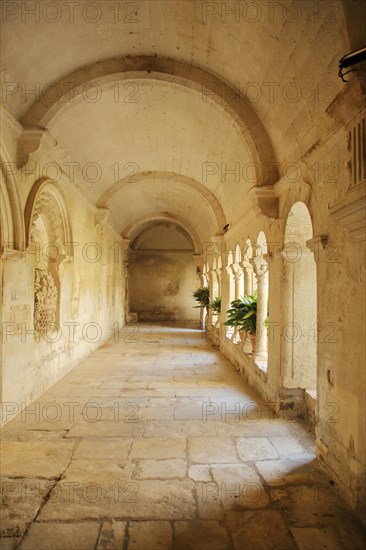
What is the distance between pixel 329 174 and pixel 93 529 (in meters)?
3.13

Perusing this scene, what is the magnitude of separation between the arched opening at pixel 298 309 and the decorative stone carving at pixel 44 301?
3.33 metres

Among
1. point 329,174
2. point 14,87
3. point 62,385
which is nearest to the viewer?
Result: point 329,174

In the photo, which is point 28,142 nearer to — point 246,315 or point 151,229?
point 246,315

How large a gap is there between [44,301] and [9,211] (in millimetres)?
1763

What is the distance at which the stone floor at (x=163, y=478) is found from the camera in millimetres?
2275

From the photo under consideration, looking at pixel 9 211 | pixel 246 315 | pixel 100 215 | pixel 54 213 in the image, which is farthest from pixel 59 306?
pixel 100 215

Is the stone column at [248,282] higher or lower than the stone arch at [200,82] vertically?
lower

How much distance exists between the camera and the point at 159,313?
18.2m

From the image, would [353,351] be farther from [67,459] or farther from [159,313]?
[159,313]

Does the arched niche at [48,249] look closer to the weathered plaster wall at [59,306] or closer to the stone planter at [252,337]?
the weathered plaster wall at [59,306]

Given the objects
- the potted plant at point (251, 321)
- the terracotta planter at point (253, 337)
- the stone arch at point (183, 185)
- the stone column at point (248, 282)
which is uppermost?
the stone arch at point (183, 185)

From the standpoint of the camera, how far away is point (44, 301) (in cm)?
555

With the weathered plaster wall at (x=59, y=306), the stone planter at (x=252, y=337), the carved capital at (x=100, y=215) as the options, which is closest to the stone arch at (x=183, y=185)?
the carved capital at (x=100, y=215)

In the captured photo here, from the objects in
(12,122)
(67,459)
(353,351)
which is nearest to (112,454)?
(67,459)
